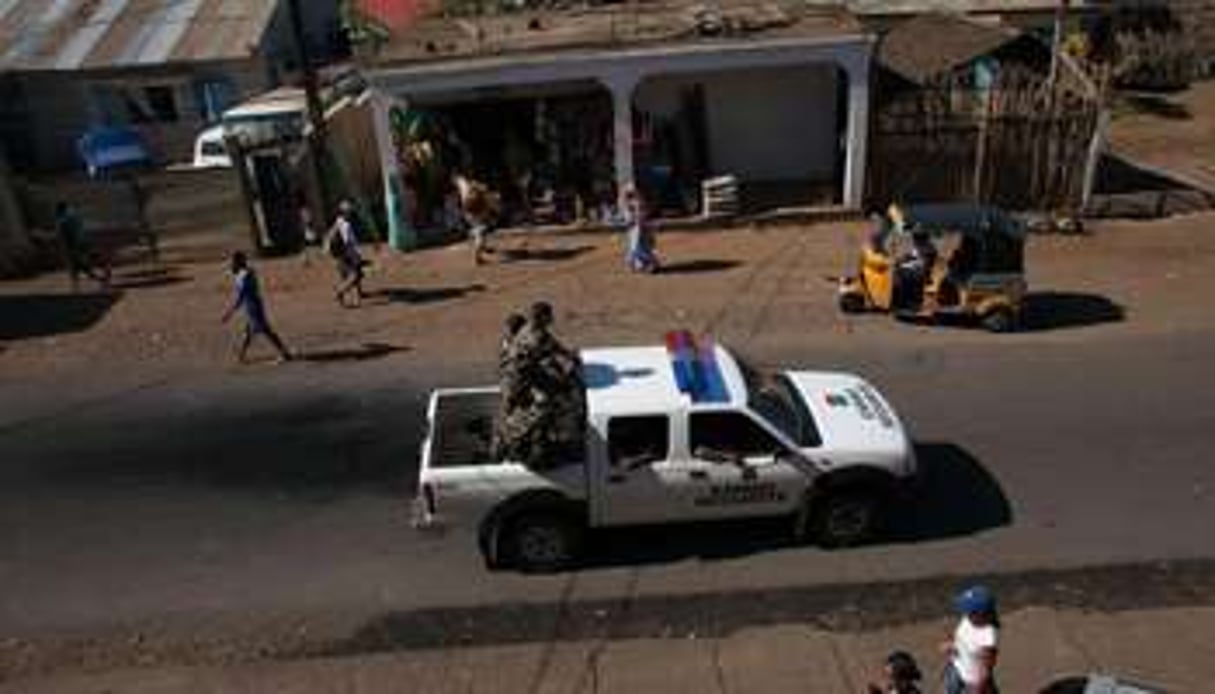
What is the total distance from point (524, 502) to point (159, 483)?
4.93m

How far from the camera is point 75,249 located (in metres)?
21.8

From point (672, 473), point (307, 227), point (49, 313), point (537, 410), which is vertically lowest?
point (49, 313)

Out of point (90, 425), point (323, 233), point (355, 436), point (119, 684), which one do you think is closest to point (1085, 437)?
point (355, 436)

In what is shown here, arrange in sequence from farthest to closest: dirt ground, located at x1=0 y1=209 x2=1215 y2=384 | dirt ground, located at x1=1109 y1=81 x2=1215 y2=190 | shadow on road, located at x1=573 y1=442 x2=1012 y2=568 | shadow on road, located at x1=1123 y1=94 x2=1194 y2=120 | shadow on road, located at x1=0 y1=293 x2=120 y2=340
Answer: shadow on road, located at x1=1123 y1=94 x2=1194 y2=120 → dirt ground, located at x1=1109 y1=81 x2=1215 y2=190 → shadow on road, located at x1=0 y1=293 x2=120 y2=340 → dirt ground, located at x1=0 y1=209 x2=1215 y2=384 → shadow on road, located at x1=573 y1=442 x2=1012 y2=568

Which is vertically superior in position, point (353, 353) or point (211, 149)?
point (211, 149)

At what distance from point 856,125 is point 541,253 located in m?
5.64

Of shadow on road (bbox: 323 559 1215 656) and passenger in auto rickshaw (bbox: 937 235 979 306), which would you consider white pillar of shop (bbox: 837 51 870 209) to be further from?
shadow on road (bbox: 323 559 1215 656)

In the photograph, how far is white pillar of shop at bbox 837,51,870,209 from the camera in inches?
875

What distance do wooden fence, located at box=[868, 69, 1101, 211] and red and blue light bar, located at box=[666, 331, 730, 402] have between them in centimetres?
1068

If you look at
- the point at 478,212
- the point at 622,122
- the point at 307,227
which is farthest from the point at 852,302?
the point at 307,227

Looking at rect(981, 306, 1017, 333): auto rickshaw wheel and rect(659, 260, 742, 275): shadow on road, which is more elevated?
rect(981, 306, 1017, 333): auto rickshaw wheel

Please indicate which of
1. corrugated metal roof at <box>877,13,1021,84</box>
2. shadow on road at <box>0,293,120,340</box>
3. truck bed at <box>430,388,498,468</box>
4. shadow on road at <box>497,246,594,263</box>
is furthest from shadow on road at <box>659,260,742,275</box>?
shadow on road at <box>0,293,120,340</box>

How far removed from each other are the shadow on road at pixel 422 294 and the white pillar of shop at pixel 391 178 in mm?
2165

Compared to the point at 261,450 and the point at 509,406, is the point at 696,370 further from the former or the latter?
the point at 261,450
